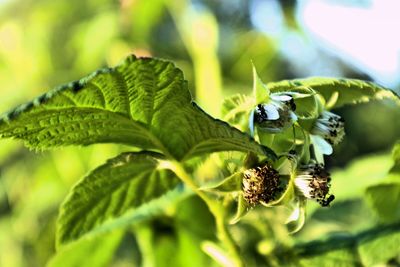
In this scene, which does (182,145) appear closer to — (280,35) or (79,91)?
(79,91)

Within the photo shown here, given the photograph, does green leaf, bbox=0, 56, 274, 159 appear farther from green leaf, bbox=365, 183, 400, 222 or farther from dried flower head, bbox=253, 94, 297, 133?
green leaf, bbox=365, 183, 400, 222

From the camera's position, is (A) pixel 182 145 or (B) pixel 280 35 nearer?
(A) pixel 182 145

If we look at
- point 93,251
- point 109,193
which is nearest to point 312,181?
point 109,193

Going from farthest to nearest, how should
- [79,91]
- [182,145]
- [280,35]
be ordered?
[280,35] → [182,145] → [79,91]

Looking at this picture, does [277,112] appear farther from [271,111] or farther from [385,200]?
[385,200]

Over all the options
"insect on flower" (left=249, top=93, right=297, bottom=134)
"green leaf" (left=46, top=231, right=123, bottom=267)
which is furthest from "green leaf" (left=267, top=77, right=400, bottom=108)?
"green leaf" (left=46, top=231, right=123, bottom=267)

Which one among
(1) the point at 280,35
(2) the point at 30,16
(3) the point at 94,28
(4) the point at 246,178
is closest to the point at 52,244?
(3) the point at 94,28

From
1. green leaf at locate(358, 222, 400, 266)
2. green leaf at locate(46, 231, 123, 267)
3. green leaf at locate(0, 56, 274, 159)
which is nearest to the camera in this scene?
green leaf at locate(0, 56, 274, 159)
